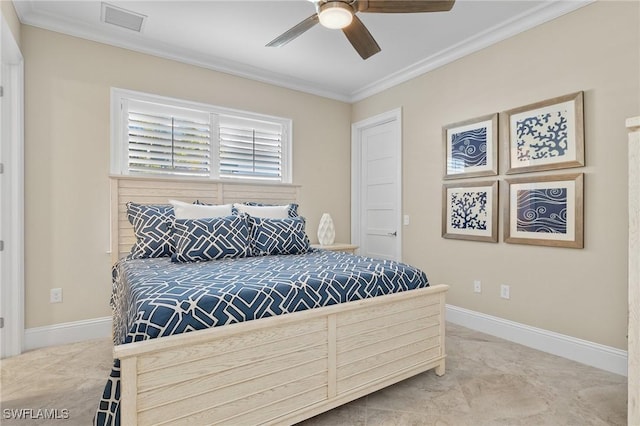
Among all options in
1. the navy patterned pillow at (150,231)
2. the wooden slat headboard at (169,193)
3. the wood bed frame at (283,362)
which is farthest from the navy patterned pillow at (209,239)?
the wood bed frame at (283,362)

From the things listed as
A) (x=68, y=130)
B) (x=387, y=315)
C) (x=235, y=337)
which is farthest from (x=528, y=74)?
(x=68, y=130)

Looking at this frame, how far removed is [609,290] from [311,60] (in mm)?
3280

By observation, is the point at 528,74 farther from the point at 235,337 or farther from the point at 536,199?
the point at 235,337

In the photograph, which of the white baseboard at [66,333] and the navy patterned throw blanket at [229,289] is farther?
the white baseboard at [66,333]

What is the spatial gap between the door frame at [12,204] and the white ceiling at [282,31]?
544 millimetres

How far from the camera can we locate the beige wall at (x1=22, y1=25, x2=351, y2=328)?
2.75 m

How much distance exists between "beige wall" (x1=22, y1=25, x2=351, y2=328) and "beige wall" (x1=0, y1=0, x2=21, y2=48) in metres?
0.12

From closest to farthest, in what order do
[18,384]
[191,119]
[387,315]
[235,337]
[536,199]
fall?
1. [235,337]
2. [387,315]
3. [18,384]
4. [536,199]
5. [191,119]

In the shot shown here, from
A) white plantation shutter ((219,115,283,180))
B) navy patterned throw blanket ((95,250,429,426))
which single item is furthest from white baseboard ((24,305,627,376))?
white plantation shutter ((219,115,283,180))

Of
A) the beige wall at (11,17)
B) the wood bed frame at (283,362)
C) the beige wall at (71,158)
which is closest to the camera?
the wood bed frame at (283,362)

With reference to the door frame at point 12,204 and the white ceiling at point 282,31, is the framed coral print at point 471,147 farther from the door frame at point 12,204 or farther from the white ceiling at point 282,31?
the door frame at point 12,204

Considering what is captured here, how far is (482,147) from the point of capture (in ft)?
10.3

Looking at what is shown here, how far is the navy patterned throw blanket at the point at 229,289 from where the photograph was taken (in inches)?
54.0

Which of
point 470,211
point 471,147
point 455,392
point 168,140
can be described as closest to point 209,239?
point 168,140
